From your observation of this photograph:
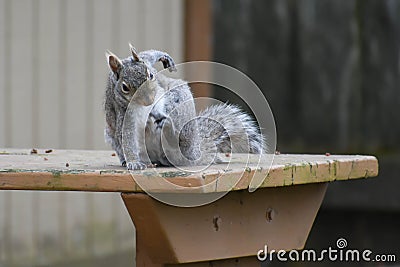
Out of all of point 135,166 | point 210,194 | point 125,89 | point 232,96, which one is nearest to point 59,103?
point 232,96

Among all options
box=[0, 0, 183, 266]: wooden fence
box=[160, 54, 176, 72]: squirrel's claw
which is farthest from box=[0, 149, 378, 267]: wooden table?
box=[0, 0, 183, 266]: wooden fence

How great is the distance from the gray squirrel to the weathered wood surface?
0.07 meters

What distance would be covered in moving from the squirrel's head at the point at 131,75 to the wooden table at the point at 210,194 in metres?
0.16

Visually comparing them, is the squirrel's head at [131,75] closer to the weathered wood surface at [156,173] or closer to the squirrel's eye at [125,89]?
the squirrel's eye at [125,89]

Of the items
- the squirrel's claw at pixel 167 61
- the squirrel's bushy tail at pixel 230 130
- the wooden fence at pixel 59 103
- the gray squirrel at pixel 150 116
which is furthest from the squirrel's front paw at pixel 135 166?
the wooden fence at pixel 59 103

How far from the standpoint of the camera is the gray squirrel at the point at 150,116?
2195 millimetres

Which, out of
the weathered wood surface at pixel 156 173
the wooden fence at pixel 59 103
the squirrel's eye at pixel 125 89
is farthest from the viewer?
the wooden fence at pixel 59 103

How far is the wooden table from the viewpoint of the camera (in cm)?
Answer: 196

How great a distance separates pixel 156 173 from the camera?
6.47ft

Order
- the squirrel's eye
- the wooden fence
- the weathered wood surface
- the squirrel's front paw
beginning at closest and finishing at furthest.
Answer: the weathered wood surface → the squirrel's front paw → the squirrel's eye → the wooden fence

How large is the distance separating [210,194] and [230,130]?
529mm

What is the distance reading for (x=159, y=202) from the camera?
196cm

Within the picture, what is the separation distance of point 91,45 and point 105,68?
13 centimetres

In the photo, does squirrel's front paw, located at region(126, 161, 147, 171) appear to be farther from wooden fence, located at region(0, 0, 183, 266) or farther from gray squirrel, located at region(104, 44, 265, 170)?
wooden fence, located at region(0, 0, 183, 266)
